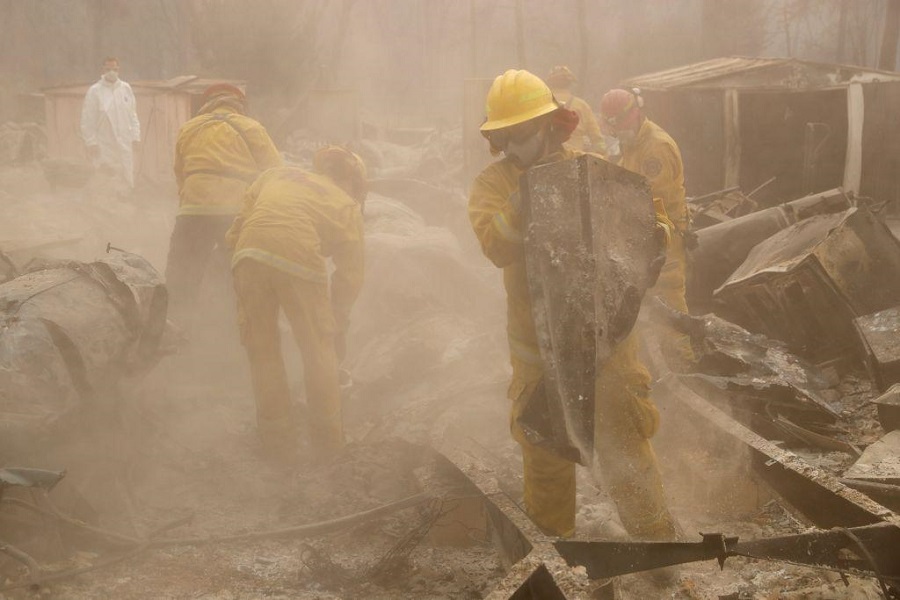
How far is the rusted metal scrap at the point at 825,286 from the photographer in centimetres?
559

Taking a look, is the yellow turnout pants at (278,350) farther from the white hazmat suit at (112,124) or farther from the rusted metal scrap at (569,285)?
the white hazmat suit at (112,124)

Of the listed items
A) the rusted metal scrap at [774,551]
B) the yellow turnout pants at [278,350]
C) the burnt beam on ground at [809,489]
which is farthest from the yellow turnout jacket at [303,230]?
the rusted metal scrap at [774,551]

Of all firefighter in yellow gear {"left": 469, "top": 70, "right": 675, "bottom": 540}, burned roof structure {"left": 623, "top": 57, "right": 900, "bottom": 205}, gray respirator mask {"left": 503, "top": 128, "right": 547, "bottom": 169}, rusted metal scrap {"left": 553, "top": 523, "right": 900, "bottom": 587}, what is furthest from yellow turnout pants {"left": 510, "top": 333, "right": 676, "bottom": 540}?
burned roof structure {"left": 623, "top": 57, "right": 900, "bottom": 205}

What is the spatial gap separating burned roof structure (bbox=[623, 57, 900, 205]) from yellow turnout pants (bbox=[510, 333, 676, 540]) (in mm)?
7288

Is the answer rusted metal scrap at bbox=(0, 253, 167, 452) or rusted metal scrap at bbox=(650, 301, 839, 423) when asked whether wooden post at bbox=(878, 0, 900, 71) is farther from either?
rusted metal scrap at bbox=(0, 253, 167, 452)

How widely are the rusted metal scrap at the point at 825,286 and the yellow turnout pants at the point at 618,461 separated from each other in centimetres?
286

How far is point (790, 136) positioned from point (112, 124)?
9.45 meters

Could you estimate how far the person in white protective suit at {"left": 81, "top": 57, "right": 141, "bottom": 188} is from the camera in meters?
12.3

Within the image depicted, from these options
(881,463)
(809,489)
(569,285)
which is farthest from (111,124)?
(809,489)

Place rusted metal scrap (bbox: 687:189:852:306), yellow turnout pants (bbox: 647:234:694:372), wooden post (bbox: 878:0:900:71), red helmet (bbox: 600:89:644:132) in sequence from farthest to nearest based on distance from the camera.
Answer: wooden post (bbox: 878:0:900:71) < rusted metal scrap (bbox: 687:189:852:306) < red helmet (bbox: 600:89:644:132) < yellow turnout pants (bbox: 647:234:694:372)

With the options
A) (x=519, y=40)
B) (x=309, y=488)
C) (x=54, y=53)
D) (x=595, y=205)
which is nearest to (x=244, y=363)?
(x=309, y=488)

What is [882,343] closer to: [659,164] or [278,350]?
[659,164]

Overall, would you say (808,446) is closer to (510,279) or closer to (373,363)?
(510,279)

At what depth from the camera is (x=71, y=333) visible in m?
4.14
